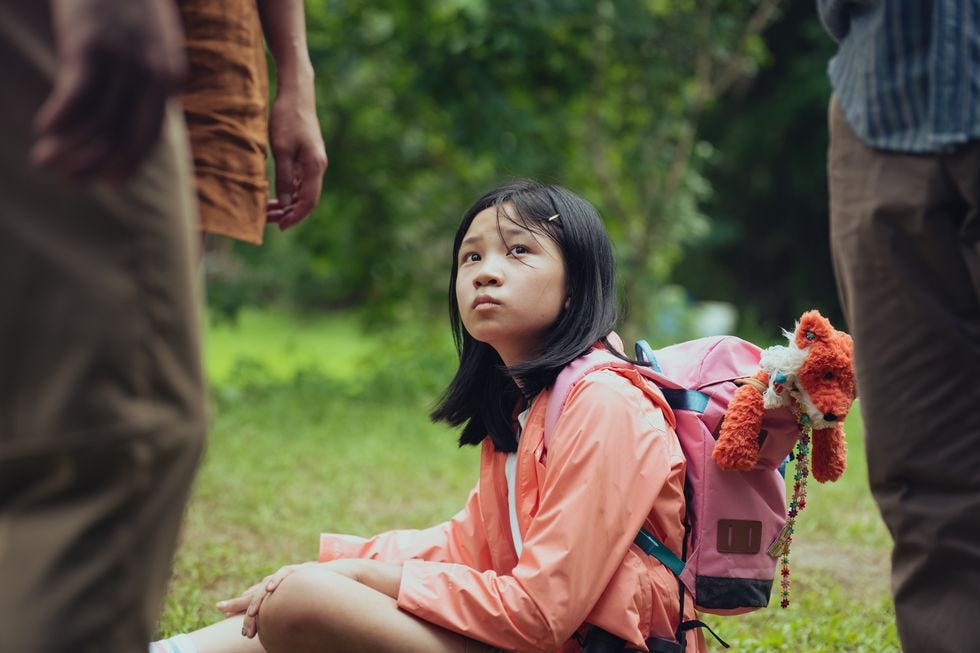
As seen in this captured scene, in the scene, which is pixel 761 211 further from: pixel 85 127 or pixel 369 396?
pixel 85 127

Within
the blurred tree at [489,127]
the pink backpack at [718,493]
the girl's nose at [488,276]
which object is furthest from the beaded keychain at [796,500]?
the blurred tree at [489,127]

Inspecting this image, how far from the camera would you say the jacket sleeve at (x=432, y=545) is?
98.4 inches

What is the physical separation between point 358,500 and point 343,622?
2628 mm

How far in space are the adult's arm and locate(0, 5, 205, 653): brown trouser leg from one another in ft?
2.73

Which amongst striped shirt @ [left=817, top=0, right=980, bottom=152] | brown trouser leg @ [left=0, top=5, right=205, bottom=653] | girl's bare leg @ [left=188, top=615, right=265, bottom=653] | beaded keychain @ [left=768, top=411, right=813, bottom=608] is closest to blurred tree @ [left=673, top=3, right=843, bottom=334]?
beaded keychain @ [left=768, top=411, right=813, bottom=608]

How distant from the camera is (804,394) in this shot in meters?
2.07

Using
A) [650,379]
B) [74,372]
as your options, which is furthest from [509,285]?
[74,372]

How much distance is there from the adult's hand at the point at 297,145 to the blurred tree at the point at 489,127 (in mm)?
4721

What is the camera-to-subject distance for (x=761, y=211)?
40.7 feet

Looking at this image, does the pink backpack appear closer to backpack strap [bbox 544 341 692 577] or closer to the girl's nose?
backpack strap [bbox 544 341 692 577]

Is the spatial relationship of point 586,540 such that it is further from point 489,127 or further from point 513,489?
point 489,127

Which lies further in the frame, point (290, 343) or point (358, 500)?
point (290, 343)

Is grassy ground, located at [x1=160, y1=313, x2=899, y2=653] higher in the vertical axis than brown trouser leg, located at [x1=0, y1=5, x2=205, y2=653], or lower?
lower

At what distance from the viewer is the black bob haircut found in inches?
92.5
